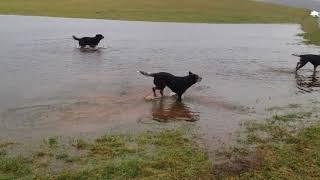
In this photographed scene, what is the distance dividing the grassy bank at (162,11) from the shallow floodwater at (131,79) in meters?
10.7

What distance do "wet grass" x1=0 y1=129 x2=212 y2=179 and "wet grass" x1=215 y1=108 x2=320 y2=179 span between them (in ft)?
2.21

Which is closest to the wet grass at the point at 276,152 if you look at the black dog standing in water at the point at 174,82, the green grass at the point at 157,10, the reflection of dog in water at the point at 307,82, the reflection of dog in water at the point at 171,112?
the reflection of dog in water at the point at 171,112

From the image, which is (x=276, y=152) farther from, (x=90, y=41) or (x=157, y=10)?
(x=157, y=10)

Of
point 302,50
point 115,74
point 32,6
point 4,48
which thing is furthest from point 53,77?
point 32,6

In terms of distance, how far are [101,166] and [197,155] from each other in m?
2.14

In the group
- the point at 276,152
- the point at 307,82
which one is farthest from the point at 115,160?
the point at 307,82

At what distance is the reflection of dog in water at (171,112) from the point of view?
1511cm

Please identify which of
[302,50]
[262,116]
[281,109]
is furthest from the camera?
[302,50]

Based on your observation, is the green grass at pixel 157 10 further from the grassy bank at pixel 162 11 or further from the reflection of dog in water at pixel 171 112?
the reflection of dog in water at pixel 171 112

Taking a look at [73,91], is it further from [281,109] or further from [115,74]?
[281,109]

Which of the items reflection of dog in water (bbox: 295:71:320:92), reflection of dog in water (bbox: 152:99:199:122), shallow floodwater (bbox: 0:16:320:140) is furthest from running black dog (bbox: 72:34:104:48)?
reflection of dog in water (bbox: 152:99:199:122)

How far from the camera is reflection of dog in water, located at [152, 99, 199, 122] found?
15.1 meters

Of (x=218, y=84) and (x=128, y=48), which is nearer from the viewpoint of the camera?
(x=218, y=84)

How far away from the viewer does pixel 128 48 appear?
30.2 metres
